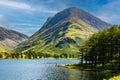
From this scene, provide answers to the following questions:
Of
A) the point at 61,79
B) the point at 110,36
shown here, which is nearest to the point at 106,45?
the point at 110,36

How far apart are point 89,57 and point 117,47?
35.1 m

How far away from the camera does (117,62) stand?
124250 mm

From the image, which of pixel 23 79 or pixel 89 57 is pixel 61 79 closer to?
pixel 23 79

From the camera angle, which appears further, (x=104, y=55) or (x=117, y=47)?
(x=104, y=55)

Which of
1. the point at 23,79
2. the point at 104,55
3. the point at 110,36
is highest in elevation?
the point at 110,36

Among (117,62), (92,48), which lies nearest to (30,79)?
(117,62)

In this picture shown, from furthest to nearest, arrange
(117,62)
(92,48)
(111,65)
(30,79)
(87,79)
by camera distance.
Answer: (92,48) → (111,65) → (117,62) → (30,79) → (87,79)

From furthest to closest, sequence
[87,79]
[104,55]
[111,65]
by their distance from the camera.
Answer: [104,55]
[111,65]
[87,79]

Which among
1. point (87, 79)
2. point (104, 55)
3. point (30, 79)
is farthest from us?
point (104, 55)

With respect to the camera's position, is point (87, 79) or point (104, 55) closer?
point (87, 79)

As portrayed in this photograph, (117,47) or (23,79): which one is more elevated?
(117,47)

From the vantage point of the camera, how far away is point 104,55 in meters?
147

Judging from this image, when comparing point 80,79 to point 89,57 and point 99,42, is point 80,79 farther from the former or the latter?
point 89,57

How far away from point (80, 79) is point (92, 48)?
70391 millimetres
